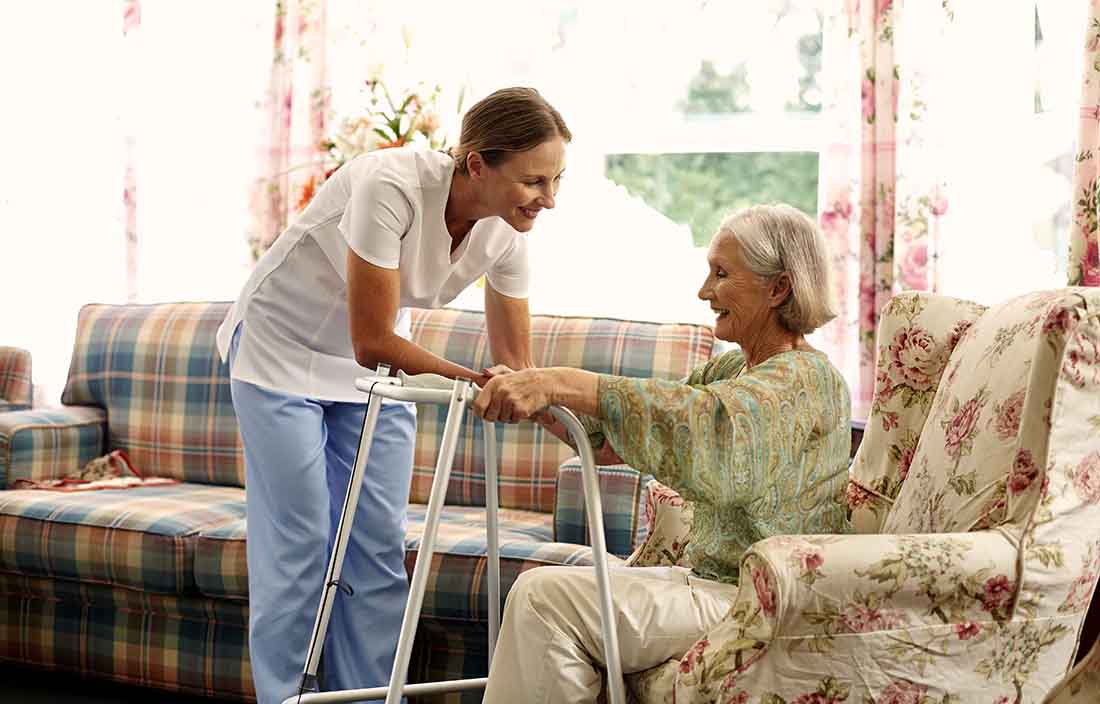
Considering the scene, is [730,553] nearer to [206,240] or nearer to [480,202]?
[480,202]

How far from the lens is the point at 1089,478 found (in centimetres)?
165

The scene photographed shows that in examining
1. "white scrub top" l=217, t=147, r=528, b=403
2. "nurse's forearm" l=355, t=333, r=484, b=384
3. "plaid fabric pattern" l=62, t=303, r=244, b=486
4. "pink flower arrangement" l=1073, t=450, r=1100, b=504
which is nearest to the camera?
"pink flower arrangement" l=1073, t=450, r=1100, b=504

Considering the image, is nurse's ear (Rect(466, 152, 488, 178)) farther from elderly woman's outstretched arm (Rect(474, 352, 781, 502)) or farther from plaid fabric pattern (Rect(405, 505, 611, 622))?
plaid fabric pattern (Rect(405, 505, 611, 622))

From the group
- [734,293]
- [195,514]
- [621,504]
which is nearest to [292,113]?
[195,514]

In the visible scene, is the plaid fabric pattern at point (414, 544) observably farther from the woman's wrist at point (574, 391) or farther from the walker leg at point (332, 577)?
the woman's wrist at point (574, 391)

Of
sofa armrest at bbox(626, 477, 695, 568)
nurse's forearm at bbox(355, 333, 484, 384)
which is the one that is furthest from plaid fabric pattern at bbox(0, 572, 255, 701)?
sofa armrest at bbox(626, 477, 695, 568)

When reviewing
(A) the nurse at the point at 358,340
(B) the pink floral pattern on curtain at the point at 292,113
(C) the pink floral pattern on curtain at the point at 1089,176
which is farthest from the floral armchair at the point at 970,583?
(B) the pink floral pattern on curtain at the point at 292,113

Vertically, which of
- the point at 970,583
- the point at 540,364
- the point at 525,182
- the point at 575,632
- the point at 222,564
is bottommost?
the point at 222,564

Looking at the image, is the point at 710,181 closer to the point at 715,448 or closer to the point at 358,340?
the point at 358,340

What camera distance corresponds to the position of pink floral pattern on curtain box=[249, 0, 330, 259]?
396 centimetres

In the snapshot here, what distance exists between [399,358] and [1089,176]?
1.78m

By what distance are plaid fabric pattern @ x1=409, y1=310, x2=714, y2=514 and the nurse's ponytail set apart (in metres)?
1.00

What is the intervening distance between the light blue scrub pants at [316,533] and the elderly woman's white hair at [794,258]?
89 cm

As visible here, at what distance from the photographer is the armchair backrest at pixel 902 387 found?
2.09m
